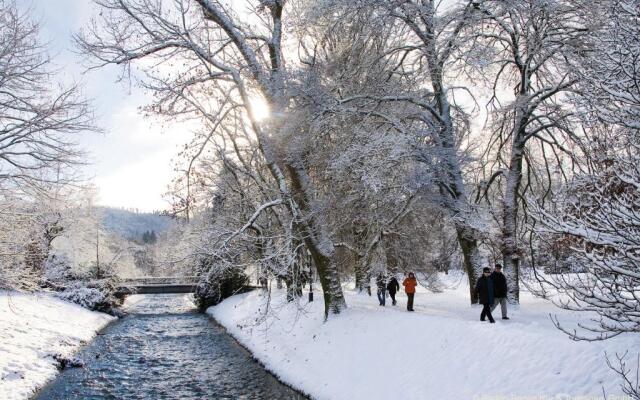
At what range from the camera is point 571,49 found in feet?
42.5

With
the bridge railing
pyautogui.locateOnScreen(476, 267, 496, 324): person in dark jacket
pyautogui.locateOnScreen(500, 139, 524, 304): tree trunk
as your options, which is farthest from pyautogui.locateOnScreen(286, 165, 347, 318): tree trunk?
the bridge railing

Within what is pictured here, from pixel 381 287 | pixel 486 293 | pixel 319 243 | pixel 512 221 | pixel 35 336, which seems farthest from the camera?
pixel 381 287

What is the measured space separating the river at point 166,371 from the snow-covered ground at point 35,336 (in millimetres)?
615

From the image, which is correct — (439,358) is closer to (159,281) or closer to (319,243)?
(319,243)

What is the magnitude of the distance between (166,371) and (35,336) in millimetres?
6466

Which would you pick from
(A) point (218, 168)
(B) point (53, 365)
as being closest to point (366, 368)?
(B) point (53, 365)

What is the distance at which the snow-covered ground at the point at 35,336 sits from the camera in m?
14.2

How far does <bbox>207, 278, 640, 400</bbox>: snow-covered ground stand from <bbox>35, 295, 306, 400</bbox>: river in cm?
117

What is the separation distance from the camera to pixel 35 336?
19453 millimetres

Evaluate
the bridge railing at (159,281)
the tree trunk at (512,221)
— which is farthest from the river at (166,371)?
the bridge railing at (159,281)

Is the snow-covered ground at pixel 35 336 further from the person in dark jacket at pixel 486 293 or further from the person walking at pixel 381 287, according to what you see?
the person in dark jacket at pixel 486 293

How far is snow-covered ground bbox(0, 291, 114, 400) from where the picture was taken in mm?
14172

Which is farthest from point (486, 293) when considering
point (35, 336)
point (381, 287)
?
point (35, 336)

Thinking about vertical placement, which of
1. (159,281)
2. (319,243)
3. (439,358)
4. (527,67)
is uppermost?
(527,67)
